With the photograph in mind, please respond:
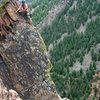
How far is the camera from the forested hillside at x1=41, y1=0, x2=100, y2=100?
185ft

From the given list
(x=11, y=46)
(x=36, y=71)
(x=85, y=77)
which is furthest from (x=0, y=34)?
(x=85, y=77)

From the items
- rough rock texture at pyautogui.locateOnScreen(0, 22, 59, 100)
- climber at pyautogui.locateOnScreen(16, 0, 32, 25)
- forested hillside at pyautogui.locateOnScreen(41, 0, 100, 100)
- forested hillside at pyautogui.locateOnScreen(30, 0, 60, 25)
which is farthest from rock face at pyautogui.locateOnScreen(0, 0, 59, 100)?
forested hillside at pyautogui.locateOnScreen(30, 0, 60, 25)

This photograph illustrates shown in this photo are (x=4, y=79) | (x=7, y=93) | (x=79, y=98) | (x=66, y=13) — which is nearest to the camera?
(x=7, y=93)

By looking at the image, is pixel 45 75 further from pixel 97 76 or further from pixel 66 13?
pixel 66 13

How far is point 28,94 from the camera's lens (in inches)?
887

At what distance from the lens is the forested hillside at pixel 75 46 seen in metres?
56.4

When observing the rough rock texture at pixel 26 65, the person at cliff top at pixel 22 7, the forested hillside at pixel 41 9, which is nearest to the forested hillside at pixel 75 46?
the forested hillside at pixel 41 9

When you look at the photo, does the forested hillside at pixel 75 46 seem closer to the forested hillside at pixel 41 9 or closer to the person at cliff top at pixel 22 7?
the forested hillside at pixel 41 9

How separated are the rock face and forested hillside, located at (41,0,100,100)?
3000cm

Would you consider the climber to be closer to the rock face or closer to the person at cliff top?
the person at cliff top

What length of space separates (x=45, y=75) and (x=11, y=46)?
2392mm

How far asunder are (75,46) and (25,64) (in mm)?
45925

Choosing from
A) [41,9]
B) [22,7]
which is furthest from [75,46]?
[22,7]

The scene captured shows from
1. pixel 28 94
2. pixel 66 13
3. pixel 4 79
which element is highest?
pixel 4 79
